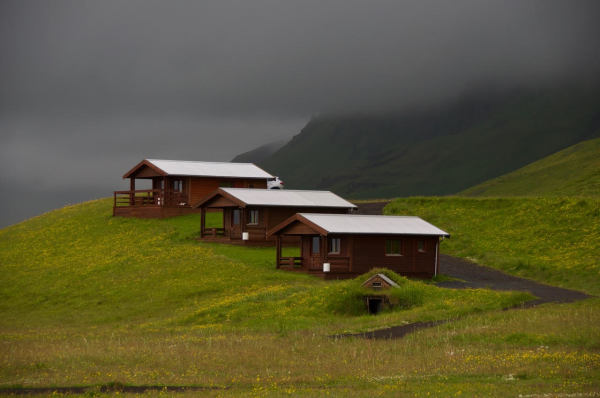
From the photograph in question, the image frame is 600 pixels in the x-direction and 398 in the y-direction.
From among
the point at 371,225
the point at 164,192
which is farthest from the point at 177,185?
the point at 371,225

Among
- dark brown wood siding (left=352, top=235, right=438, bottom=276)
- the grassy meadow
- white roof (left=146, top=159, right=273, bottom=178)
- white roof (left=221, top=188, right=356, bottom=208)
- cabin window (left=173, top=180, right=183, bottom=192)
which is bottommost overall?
the grassy meadow

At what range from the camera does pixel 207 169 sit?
79812 millimetres

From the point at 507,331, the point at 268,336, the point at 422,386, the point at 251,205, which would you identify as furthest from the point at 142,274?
the point at 422,386

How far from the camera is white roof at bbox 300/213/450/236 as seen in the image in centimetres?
5347

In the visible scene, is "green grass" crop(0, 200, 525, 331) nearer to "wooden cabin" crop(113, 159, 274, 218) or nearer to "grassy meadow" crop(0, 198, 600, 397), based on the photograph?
"grassy meadow" crop(0, 198, 600, 397)

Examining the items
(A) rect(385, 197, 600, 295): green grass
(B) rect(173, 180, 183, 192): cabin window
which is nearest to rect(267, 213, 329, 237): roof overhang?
(A) rect(385, 197, 600, 295): green grass

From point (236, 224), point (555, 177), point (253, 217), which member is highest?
point (555, 177)

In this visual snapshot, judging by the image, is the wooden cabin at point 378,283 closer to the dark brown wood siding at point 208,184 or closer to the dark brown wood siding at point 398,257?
the dark brown wood siding at point 398,257

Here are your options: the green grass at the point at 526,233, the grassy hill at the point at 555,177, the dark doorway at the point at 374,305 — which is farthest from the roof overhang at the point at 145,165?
the grassy hill at the point at 555,177

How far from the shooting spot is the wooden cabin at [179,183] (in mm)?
76375

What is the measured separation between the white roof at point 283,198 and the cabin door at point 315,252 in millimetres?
8944

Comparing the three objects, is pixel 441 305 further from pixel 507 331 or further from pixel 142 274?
pixel 142 274

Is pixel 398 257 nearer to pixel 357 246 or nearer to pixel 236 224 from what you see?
pixel 357 246

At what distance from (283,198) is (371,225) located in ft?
42.5
